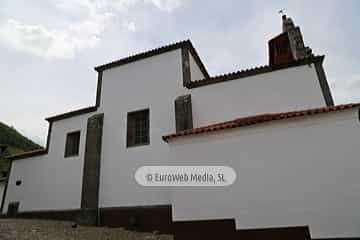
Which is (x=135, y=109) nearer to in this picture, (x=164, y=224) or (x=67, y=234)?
(x=164, y=224)

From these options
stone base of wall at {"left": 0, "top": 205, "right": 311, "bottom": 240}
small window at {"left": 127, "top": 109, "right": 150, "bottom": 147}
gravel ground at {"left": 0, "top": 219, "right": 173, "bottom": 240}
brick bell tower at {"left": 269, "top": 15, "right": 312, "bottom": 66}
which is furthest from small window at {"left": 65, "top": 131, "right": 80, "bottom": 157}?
brick bell tower at {"left": 269, "top": 15, "right": 312, "bottom": 66}

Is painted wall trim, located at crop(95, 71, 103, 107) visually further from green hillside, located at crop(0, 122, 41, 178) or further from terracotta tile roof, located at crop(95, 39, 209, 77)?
green hillside, located at crop(0, 122, 41, 178)

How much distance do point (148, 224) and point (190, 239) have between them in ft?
11.4

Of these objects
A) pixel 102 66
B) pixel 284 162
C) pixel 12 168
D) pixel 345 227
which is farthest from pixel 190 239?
pixel 12 168

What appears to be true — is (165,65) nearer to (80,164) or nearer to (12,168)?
(80,164)

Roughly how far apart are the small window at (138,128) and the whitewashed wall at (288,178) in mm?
4542

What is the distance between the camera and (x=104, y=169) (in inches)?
382

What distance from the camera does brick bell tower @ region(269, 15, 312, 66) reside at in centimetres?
1092

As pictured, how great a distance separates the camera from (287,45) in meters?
14.5

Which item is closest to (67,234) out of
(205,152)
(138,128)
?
(138,128)

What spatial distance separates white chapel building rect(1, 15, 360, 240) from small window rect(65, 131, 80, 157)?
5 centimetres

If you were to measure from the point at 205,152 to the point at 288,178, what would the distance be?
192 centimetres

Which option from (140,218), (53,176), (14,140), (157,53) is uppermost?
(14,140)

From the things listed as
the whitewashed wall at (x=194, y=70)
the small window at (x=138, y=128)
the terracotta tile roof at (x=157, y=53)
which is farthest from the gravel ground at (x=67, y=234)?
the terracotta tile roof at (x=157, y=53)
